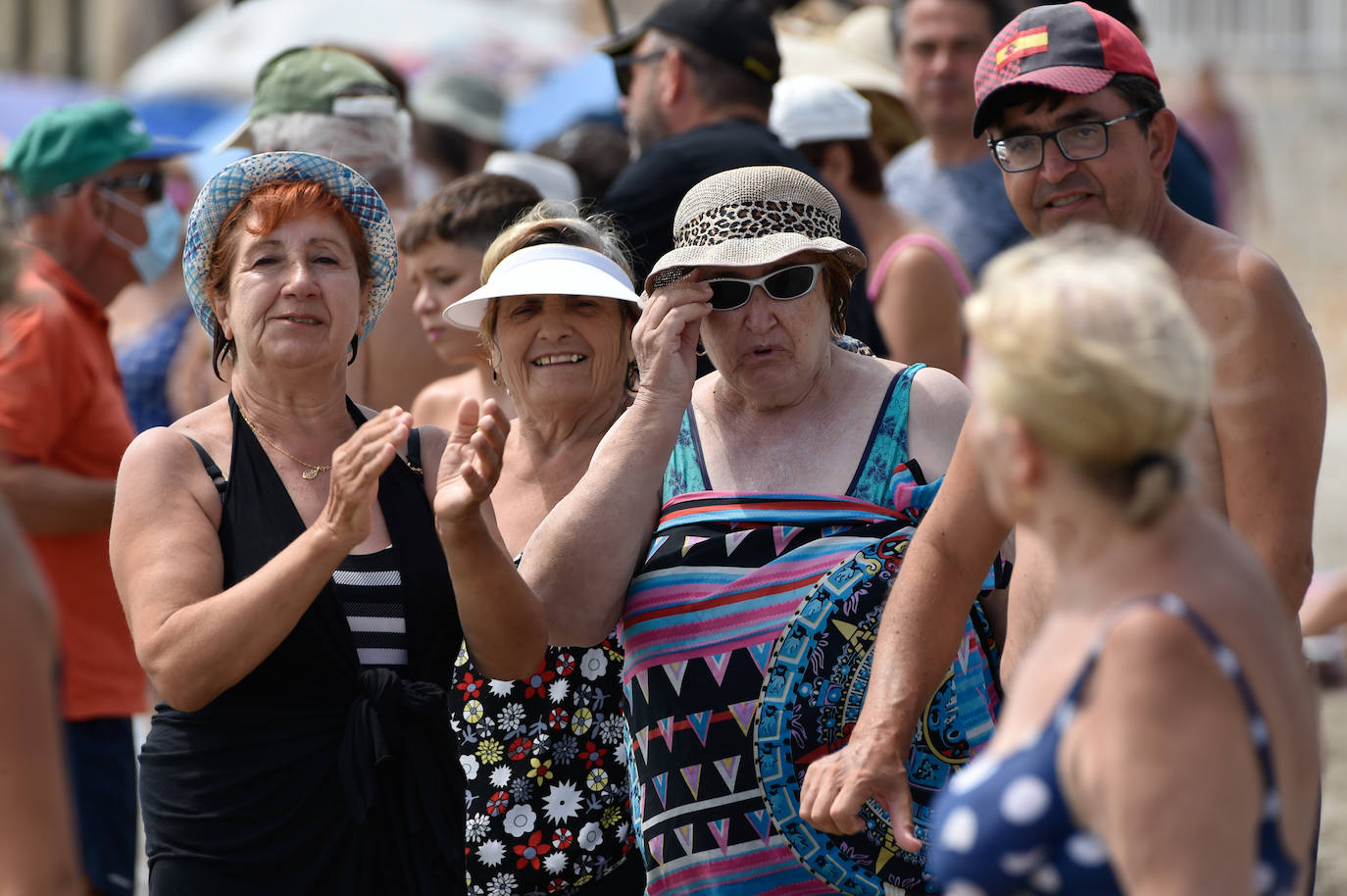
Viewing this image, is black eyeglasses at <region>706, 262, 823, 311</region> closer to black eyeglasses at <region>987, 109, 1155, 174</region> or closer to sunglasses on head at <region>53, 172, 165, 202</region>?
black eyeglasses at <region>987, 109, 1155, 174</region>

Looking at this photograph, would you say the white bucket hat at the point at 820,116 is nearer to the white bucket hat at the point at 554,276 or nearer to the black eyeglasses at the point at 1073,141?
the white bucket hat at the point at 554,276

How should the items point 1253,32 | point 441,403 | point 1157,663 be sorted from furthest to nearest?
point 1253,32 → point 441,403 → point 1157,663

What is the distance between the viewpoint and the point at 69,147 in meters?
4.73

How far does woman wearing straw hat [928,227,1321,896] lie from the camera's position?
1670 millimetres

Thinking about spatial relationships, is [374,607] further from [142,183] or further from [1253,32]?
[1253,32]

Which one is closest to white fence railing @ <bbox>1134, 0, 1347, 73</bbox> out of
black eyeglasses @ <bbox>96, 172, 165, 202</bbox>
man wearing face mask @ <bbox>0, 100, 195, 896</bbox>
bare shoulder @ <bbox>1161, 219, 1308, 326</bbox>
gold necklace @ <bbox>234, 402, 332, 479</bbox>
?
black eyeglasses @ <bbox>96, 172, 165, 202</bbox>

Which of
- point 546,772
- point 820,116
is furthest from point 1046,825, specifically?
point 820,116

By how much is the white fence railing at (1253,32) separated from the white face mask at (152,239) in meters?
16.2

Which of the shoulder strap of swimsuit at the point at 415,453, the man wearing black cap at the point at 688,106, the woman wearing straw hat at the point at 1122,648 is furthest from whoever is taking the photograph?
the man wearing black cap at the point at 688,106

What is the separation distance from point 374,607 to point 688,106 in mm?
2338

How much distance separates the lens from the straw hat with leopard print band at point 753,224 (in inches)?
119

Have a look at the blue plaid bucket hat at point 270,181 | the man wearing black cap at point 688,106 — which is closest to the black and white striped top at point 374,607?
the blue plaid bucket hat at point 270,181

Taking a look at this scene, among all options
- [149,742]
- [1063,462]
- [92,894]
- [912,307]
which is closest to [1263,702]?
[1063,462]

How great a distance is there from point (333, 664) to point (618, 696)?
2.15 ft
